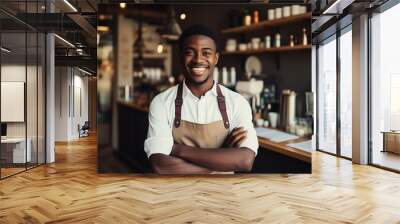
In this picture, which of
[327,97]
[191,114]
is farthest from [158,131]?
[327,97]

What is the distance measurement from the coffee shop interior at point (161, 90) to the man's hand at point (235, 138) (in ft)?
0.84

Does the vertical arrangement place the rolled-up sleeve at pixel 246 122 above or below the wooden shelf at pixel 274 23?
below

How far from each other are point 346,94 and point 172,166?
4.09 m

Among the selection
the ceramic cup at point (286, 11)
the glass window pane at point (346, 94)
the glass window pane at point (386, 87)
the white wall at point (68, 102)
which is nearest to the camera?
the ceramic cup at point (286, 11)

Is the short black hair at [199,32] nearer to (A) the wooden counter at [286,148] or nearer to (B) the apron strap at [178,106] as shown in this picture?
(B) the apron strap at [178,106]

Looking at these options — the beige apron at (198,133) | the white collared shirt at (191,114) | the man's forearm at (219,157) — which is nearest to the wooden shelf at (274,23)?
the white collared shirt at (191,114)


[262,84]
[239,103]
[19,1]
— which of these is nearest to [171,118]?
[239,103]

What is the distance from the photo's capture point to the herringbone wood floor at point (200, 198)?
352 centimetres

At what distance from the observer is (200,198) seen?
4.25 metres

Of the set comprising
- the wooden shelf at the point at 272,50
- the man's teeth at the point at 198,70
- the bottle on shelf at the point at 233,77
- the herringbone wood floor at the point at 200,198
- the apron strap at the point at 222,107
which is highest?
the wooden shelf at the point at 272,50

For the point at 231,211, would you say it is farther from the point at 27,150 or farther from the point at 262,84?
the point at 27,150

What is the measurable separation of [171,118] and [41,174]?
2.28m

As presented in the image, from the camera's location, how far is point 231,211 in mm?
3719

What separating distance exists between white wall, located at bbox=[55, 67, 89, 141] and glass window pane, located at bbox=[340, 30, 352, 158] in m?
4.76
